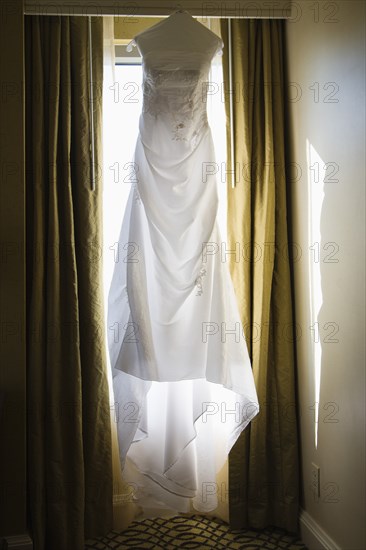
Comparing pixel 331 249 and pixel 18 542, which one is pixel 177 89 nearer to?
pixel 331 249

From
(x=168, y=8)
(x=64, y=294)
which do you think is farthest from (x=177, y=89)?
(x=64, y=294)

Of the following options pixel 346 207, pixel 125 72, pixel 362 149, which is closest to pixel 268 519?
pixel 346 207

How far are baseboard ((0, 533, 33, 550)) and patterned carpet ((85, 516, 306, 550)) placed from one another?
243 mm

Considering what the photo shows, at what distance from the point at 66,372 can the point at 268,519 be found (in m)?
1.09

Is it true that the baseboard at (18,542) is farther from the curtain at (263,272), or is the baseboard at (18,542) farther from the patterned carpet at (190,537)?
the curtain at (263,272)

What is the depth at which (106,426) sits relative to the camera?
8.38 ft

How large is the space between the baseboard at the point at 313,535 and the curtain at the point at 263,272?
5 centimetres

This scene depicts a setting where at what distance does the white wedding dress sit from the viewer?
7.76 feet

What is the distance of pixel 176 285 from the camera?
2.38 metres

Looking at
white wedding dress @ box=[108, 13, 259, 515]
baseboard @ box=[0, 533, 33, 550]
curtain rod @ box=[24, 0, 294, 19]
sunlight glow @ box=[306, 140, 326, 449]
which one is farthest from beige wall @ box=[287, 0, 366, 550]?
baseboard @ box=[0, 533, 33, 550]

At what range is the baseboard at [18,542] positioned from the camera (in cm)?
236

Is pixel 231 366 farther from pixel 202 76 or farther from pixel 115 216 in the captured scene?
pixel 202 76

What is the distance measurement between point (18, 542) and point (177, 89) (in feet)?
6.25

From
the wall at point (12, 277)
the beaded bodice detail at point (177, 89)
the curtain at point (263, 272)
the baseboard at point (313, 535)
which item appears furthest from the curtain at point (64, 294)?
the baseboard at point (313, 535)
